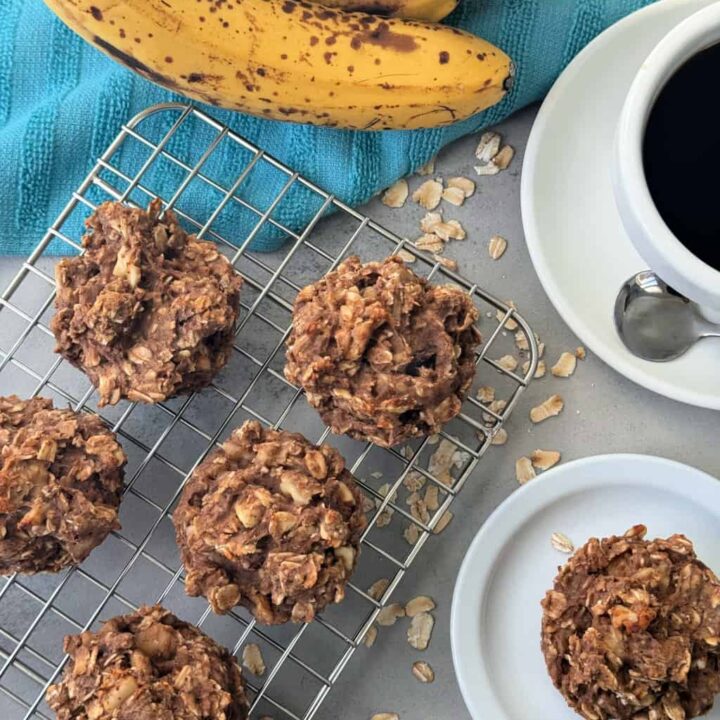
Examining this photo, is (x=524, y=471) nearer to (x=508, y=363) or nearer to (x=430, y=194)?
(x=508, y=363)

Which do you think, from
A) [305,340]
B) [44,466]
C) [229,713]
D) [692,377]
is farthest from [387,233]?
[229,713]

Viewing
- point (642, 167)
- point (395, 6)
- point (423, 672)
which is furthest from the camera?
point (423, 672)

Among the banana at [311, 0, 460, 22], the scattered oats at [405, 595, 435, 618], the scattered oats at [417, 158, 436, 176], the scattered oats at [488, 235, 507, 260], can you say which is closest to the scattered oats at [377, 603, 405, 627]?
the scattered oats at [405, 595, 435, 618]

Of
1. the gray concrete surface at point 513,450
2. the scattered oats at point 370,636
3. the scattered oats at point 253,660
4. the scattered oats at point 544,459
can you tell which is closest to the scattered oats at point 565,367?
the gray concrete surface at point 513,450

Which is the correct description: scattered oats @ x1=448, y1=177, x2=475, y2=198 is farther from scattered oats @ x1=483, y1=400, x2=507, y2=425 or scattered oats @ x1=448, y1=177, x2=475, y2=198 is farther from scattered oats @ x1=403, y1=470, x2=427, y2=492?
scattered oats @ x1=403, y1=470, x2=427, y2=492

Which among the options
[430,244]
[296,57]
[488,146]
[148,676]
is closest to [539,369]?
[430,244]

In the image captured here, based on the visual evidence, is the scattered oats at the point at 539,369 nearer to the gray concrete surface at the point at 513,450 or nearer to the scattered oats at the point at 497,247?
the gray concrete surface at the point at 513,450
